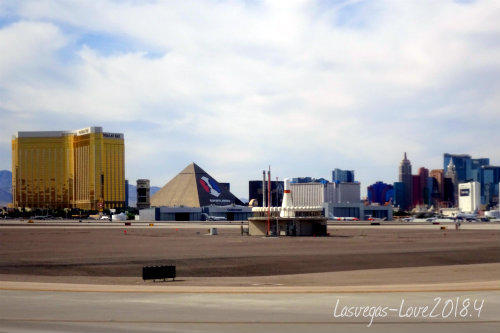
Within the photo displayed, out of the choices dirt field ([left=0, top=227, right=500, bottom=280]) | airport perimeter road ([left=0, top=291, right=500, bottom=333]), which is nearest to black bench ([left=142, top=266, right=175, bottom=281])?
dirt field ([left=0, top=227, right=500, bottom=280])

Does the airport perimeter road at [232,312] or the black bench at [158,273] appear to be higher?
the airport perimeter road at [232,312]

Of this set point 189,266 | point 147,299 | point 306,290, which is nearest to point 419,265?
point 189,266

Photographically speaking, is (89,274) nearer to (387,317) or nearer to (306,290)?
(306,290)

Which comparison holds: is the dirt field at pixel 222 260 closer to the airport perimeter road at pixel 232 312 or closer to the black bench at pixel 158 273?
the black bench at pixel 158 273

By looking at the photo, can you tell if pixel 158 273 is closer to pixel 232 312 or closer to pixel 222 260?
pixel 232 312

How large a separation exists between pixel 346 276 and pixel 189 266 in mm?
11857

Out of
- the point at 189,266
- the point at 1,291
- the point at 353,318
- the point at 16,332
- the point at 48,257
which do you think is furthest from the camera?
the point at 48,257

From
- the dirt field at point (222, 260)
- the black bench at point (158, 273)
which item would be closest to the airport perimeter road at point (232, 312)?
the black bench at point (158, 273)

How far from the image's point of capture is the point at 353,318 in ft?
60.4

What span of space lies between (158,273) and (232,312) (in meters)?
12.9

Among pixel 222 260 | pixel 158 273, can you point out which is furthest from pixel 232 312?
pixel 222 260

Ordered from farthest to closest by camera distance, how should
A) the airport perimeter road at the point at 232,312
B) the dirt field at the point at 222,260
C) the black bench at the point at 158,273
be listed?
the dirt field at the point at 222,260 → the black bench at the point at 158,273 → the airport perimeter road at the point at 232,312

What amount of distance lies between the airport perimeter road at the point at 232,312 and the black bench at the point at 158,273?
737 centimetres

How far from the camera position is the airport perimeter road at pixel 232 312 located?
17094 millimetres
